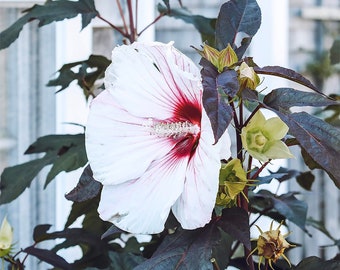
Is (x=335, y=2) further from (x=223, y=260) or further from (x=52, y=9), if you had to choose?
(x=223, y=260)

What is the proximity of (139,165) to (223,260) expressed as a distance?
0.25m

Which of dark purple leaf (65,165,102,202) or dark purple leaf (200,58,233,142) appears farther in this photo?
dark purple leaf (65,165,102,202)

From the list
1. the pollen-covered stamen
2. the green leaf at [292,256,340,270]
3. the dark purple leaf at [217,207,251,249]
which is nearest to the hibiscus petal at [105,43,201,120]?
the pollen-covered stamen

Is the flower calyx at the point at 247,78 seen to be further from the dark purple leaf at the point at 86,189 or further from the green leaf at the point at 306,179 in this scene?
the green leaf at the point at 306,179

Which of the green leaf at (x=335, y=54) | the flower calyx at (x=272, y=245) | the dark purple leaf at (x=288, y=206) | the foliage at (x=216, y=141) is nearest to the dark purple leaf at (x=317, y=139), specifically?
the foliage at (x=216, y=141)

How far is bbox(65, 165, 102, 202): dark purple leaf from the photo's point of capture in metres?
0.73

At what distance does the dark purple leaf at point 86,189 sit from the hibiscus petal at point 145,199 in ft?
0.18

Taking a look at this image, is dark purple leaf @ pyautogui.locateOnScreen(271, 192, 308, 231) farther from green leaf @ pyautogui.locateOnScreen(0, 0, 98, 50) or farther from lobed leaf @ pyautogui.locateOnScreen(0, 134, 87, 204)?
green leaf @ pyautogui.locateOnScreen(0, 0, 98, 50)

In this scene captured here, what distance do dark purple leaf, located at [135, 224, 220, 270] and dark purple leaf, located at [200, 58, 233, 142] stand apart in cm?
14

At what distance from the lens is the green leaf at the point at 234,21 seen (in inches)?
31.3

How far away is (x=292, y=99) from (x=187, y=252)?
175mm

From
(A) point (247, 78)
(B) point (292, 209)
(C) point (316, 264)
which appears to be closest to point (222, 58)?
(A) point (247, 78)

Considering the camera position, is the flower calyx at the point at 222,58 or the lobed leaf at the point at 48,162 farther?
the lobed leaf at the point at 48,162

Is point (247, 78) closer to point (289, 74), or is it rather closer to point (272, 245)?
point (289, 74)
